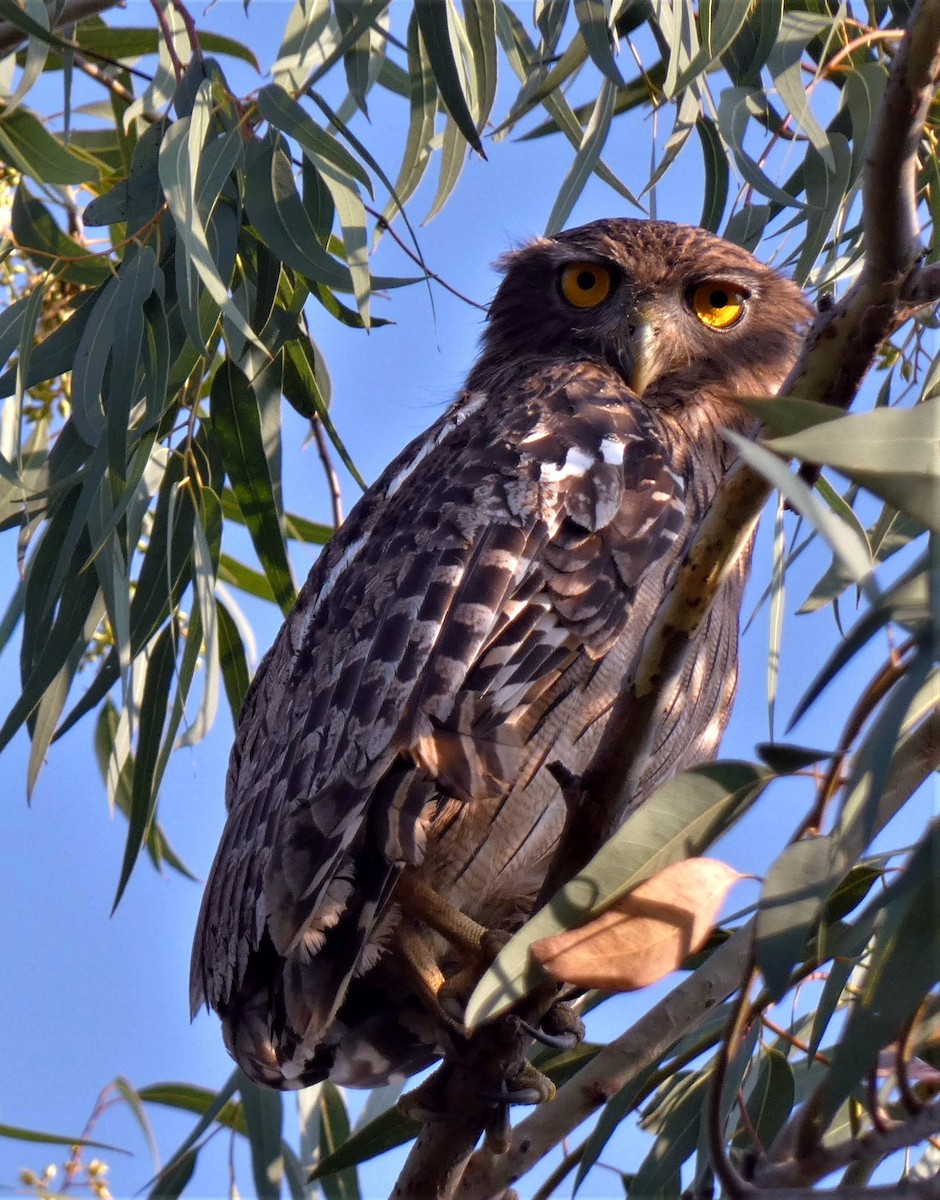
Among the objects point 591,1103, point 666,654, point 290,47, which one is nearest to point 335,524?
point 290,47

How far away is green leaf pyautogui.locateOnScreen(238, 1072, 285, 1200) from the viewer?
8.80 ft

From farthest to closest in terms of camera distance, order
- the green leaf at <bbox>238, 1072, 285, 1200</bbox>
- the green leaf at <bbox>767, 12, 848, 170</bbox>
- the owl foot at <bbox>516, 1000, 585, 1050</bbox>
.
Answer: the green leaf at <bbox>238, 1072, 285, 1200</bbox> → the green leaf at <bbox>767, 12, 848, 170</bbox> → the owl foot at <bbox>516, 1000, 585, 1050</bbox>

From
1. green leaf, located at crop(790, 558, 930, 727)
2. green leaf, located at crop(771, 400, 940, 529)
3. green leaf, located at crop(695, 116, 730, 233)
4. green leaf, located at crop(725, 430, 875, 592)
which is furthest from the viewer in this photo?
green leaf, located at crop(695, 116, 730, 233)

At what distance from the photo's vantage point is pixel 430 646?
2299 mm

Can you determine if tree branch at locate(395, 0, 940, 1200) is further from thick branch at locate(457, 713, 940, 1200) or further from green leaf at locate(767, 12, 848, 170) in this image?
green leaf at locate(767, 12, 848, 170)

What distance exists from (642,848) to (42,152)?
82.6 inches

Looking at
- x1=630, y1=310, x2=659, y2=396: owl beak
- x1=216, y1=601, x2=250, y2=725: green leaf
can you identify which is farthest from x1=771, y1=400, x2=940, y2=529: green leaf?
x1=216, y1=601, x2=250, y2=725: green leaf

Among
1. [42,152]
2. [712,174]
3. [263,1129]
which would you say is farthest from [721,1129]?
[42,152]

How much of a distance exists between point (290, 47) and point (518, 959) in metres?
1.85

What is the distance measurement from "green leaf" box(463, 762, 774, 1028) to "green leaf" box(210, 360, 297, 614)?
1.65m

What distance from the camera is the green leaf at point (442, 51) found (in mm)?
2529

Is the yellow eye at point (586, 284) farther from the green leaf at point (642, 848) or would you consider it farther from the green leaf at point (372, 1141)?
the green leaf at point (642, 848)

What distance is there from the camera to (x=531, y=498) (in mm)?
2469

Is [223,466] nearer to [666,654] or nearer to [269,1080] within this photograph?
[269,1080]
